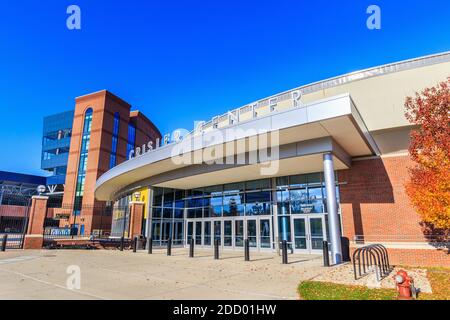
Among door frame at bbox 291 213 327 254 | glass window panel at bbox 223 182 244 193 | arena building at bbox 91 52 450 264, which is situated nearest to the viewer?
arena building at bbox 91 52 450 264

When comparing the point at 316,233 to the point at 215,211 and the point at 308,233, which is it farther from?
the point at 215,211

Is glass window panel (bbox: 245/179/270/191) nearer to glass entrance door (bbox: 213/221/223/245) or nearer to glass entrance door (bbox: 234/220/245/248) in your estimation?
glass entrance door (bbox: 234/220/245/248)

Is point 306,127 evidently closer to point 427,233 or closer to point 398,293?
point 398,293

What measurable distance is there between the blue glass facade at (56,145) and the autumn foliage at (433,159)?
58.9 m

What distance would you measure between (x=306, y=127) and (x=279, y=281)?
6.30 meters

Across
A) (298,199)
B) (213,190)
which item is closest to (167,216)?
(213,190)

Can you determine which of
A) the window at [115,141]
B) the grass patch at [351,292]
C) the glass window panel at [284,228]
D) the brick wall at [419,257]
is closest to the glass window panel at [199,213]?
the glass window panel at [284,228]

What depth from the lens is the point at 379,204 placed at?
1587 centimetres

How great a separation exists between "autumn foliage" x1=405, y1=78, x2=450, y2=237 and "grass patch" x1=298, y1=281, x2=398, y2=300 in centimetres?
470

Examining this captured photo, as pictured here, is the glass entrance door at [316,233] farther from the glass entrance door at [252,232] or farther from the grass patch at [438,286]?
the grass patch at [438,286]

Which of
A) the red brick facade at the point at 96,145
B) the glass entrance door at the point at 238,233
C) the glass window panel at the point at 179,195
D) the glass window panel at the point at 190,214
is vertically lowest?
the glass entrance door at the point at 238,233

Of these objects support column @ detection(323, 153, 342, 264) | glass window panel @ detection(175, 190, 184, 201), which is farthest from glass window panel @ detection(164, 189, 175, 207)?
support column @ detection(323, 153, 342, 264)

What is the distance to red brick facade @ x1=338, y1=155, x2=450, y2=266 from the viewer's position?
15.1 metres

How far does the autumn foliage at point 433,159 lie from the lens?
1029 centimetres
